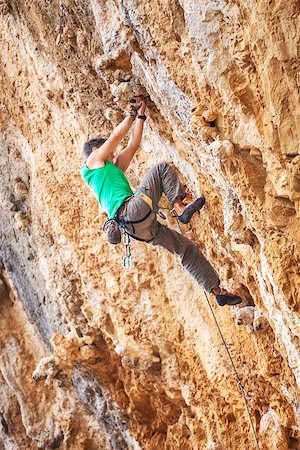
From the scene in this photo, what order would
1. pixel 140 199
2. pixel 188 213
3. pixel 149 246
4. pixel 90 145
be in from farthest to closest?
pixel 149 246 < pixel 90 145 < pixel 140 199 < pixel 188 213

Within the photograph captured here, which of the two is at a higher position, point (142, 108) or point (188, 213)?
point (142, 108)

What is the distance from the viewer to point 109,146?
400cm

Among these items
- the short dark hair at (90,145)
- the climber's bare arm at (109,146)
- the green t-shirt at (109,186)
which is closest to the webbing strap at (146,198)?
the green t-shirt at (109,186)

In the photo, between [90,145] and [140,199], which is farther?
[90,145]

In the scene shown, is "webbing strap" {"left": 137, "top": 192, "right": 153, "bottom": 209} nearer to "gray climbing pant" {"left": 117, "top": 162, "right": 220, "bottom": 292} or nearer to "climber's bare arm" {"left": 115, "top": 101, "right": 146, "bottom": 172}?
"gray climbing pant" {"left": 117, "top": 162, "right": 220, "bottom": 292}

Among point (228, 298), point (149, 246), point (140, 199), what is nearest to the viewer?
point (140, 199)

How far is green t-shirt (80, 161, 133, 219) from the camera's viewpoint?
4.03m

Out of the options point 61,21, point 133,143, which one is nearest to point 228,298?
point 133,143

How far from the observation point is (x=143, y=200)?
12.8 ft

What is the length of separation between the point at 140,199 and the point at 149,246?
153cm

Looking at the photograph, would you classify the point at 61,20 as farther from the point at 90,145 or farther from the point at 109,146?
the point at 109,146

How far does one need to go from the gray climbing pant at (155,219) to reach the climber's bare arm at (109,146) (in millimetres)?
322

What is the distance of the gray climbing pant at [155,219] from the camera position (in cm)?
392

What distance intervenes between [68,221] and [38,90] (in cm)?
137
